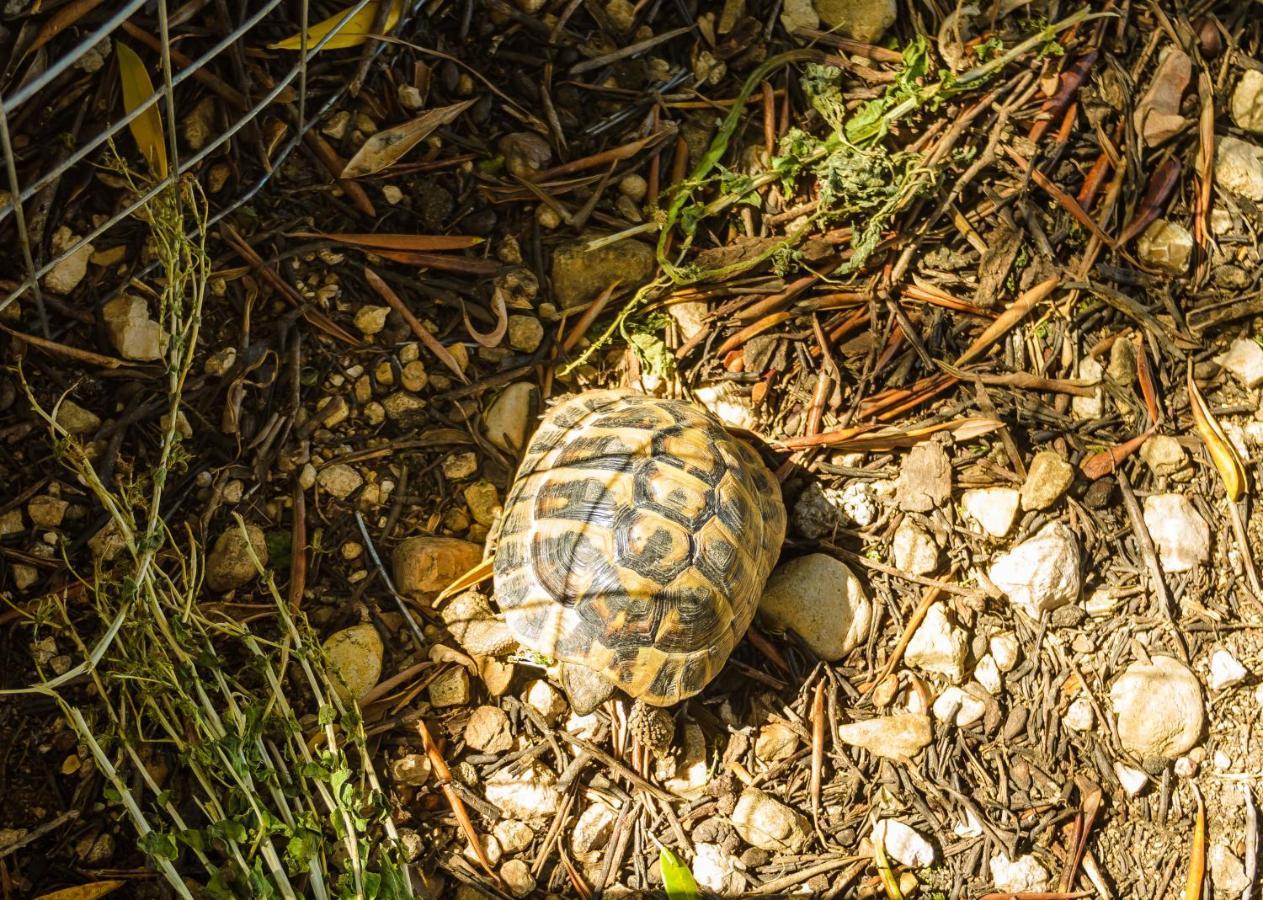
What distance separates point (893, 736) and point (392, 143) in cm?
214

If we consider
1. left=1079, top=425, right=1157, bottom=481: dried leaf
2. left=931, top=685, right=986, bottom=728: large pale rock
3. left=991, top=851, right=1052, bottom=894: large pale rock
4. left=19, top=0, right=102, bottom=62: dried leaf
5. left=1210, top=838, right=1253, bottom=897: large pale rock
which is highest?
left=19, top=0, right=102, bottom=62: dried leaf

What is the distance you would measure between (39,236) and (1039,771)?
293 cm

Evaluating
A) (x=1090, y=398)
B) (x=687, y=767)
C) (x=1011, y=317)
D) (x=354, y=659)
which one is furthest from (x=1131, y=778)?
(x=354, y=659)

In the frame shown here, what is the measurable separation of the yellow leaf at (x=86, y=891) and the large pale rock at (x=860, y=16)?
9.93 ft

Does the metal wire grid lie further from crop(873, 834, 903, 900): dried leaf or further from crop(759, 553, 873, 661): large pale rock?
crop(873, 834, 903, 900): dried leaf

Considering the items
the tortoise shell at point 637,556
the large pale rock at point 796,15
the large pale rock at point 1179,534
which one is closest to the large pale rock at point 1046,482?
the large pale rock at point 1179,534

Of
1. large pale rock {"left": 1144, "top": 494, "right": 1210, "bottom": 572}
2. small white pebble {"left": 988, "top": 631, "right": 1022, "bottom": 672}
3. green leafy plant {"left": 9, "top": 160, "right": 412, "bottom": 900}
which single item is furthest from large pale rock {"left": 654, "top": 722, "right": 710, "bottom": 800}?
large pale rock {"left": 1144, "top": 494, "right": 1210, "bottom": 572}

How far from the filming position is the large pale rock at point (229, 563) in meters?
2.45

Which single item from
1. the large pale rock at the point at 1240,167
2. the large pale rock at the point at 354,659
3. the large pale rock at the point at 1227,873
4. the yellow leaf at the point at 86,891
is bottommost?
the large pale rock at the point at 1227,873

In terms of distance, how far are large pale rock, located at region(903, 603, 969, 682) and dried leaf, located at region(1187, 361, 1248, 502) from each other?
885 millimetres

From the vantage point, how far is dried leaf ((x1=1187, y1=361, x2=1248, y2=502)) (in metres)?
2.72

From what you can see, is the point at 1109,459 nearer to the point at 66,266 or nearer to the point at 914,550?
the point at 914,550

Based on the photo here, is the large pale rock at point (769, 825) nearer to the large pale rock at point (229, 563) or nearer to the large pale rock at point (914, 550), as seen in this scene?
the large pale rock at point (914, 550)

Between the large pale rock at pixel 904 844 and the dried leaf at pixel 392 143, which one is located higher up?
the dried leaf at pixel 392 143
